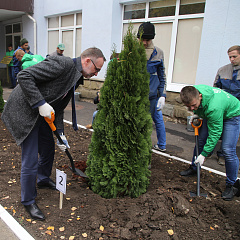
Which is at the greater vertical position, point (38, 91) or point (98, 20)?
point (98, 20)

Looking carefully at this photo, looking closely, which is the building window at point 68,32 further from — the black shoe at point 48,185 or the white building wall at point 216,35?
the black shoe at point 48,185

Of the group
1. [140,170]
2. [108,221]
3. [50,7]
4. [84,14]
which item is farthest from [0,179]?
[50,7]

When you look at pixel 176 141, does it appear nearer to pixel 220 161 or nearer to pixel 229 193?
pixel 220 161

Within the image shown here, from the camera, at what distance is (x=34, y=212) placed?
7.78ft

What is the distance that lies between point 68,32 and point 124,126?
958 cm

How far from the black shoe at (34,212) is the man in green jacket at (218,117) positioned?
1.97 metres

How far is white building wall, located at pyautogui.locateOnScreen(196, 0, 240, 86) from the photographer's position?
5.56 metres

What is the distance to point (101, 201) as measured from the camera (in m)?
2.61

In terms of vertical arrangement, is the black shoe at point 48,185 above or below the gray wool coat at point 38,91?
below

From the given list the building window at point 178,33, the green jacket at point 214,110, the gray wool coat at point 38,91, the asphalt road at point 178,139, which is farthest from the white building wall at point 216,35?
the gray wool coat at point 38,91

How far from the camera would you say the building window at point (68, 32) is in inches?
403

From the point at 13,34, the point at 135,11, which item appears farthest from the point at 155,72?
the point at 13,34

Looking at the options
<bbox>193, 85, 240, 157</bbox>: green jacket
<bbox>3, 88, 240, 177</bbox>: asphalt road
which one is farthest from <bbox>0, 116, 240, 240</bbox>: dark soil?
<bbox>3, 88, 240, 177</bbox>: asphalt road

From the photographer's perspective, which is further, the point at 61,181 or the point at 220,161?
the point at 220,161
